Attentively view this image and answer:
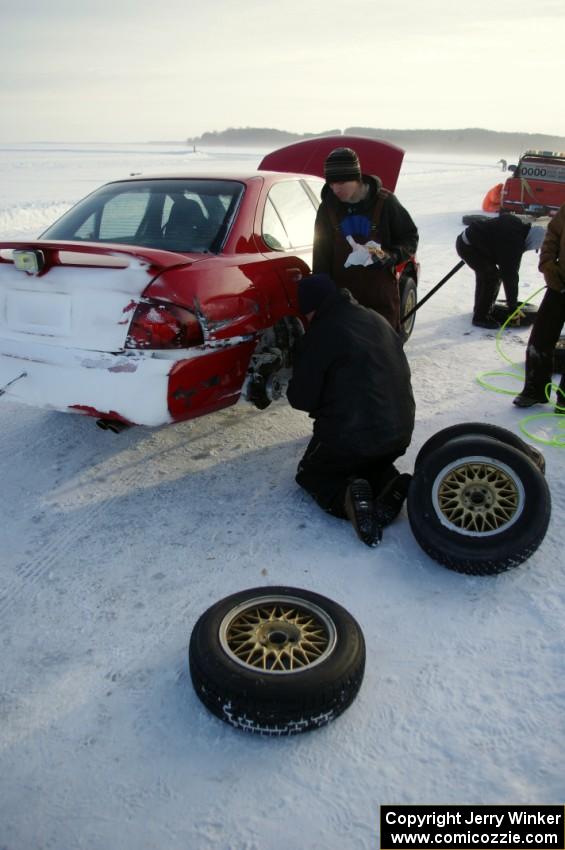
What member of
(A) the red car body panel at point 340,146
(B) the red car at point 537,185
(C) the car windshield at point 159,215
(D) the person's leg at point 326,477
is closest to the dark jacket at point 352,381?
(D) the person's leg at point 326,477

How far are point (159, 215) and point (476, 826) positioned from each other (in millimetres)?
3492

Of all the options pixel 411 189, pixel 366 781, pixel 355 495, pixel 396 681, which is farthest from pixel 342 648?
pixel 411 189

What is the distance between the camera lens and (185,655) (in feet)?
7.81

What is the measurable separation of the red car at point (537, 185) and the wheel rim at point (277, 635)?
14118mm

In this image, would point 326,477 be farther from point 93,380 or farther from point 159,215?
point 159,215

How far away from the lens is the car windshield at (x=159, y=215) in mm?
3674

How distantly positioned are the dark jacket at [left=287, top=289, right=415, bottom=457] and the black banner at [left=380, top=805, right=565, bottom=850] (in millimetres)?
1675

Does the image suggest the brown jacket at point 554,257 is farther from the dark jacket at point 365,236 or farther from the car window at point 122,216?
the car window at point 122,216

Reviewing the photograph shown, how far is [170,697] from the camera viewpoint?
219 centimetres

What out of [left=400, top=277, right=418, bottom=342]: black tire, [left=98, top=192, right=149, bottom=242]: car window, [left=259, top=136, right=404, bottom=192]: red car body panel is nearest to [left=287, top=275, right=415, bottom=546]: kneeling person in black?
[left=98, top=192, right=149, bottom=242]: car window

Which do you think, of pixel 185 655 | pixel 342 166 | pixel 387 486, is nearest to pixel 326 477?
pixel 387 486

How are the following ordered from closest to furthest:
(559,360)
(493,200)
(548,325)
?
1. (548,325)
2. (559,360)
3. (493,200)

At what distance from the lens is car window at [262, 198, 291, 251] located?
3.94 meters

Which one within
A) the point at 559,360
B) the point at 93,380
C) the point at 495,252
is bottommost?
the point at 559,360
